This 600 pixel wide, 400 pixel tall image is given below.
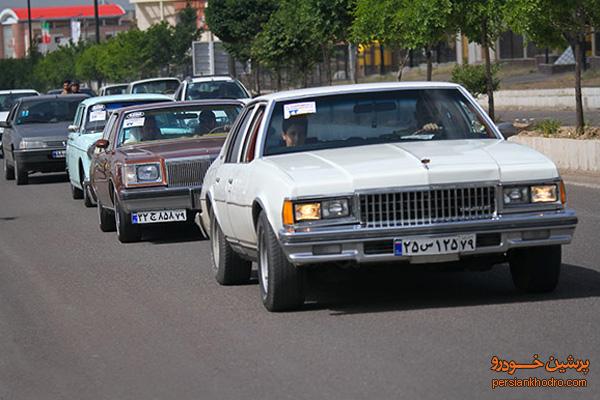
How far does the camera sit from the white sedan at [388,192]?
897 cm

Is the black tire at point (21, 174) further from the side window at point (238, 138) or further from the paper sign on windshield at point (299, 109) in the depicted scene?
the paper sign on windshield at point (299, 109)

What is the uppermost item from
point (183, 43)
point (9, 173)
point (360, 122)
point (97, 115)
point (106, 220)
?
point (183, 43)

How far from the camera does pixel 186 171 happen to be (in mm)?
14883

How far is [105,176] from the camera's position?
16188 millimetres

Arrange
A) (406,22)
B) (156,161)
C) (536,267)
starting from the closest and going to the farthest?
(536,267)
(156,161)
(406,22)

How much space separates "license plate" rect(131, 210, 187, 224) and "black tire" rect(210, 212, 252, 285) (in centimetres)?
347

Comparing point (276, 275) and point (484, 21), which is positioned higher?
point (484, 21)

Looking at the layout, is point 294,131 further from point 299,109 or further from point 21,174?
point 21,174

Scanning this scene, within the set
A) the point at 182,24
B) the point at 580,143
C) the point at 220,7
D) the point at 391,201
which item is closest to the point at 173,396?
the point at 391,201

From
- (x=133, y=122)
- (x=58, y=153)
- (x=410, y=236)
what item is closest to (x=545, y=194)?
(x=410, y=236)

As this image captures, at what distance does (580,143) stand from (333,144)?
1132cm

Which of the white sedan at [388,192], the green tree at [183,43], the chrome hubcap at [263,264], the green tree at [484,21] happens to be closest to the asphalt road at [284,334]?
the chrome hubcap at [263,264]

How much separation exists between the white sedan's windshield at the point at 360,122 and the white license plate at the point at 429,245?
138 cm

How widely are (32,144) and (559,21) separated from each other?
1048 centimetres
